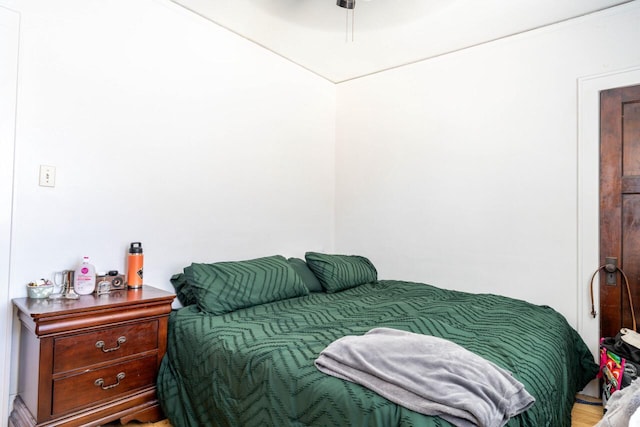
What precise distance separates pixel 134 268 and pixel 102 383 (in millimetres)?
602

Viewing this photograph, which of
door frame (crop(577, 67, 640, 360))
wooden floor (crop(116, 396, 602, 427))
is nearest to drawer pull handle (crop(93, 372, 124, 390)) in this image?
wooden floor (crop(116, 396, 602, 427))

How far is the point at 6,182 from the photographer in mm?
1755

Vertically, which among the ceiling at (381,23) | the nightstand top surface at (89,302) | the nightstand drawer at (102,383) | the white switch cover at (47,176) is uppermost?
the ceiling at (381,23)

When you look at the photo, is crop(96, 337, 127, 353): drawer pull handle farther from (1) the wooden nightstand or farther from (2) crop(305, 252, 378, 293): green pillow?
(2) crop(305, 252, 378, 293): green pillow

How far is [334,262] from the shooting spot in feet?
9.50

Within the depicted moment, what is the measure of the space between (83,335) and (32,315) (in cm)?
22

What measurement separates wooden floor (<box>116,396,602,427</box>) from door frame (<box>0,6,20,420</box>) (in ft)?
2.17

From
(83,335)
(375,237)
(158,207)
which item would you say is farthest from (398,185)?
(83,335)

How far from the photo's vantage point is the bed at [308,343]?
126cm

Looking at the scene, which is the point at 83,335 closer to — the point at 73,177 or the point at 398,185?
the point at 73,177

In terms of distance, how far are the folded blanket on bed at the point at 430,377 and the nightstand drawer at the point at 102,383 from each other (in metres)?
1.03

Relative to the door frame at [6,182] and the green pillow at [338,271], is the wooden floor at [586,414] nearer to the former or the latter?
the green pillow at [338,271]

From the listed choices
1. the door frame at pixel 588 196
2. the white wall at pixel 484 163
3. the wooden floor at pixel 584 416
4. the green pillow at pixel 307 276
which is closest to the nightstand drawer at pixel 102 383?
the wooden floor at pixel 584 416

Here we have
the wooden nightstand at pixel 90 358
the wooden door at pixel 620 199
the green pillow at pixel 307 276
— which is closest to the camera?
the wooden nightstand at pixel 90 358
